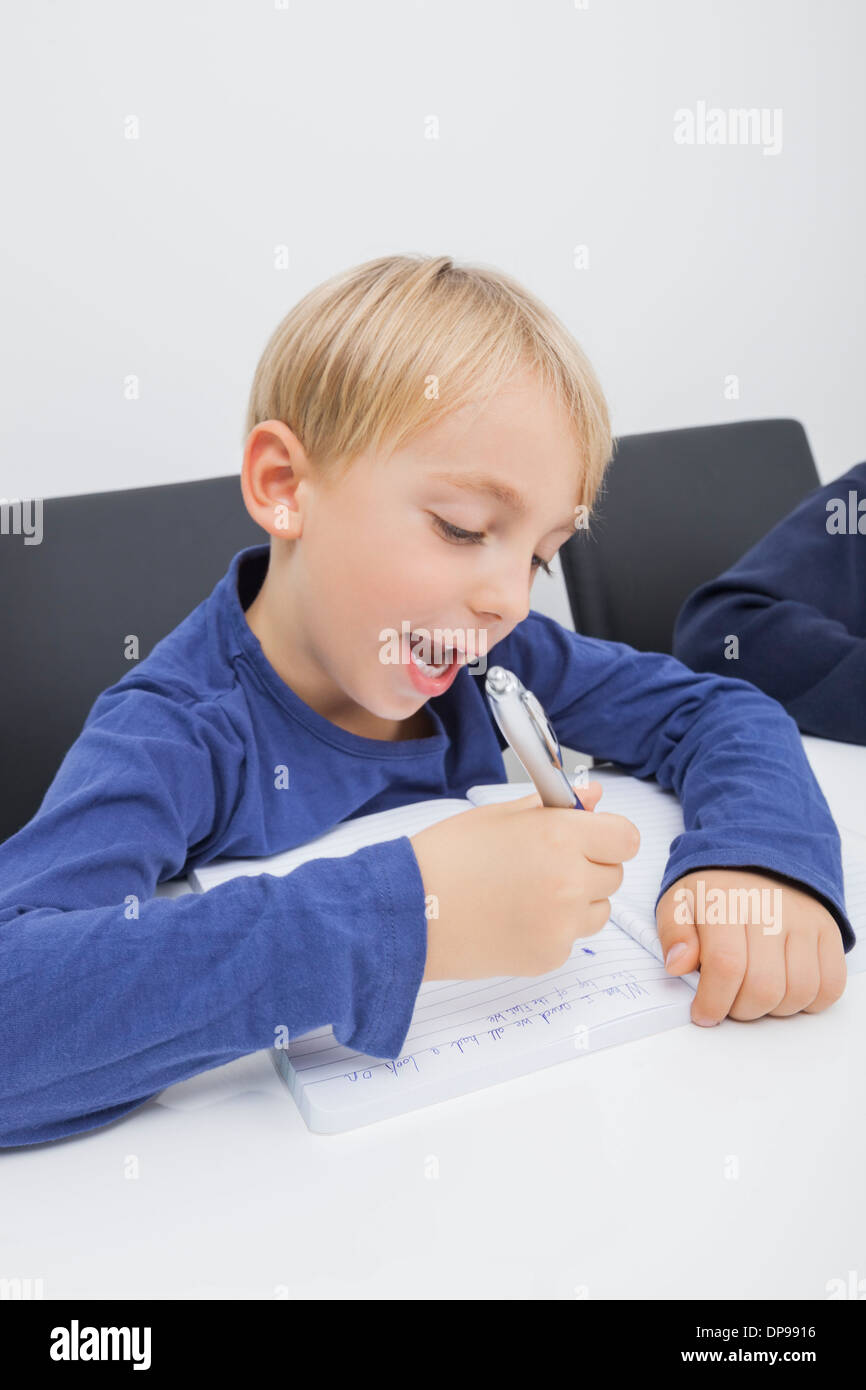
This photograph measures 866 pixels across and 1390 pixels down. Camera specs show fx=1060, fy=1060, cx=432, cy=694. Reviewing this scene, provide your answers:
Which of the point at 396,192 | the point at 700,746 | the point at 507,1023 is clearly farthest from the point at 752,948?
the point at 396,192

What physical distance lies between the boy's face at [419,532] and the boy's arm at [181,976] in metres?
0.20

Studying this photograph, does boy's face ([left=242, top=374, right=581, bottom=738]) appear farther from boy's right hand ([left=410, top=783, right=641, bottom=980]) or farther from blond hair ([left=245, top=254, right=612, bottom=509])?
boy's right hand ([left=410, top=783, right=641, bottom=980])

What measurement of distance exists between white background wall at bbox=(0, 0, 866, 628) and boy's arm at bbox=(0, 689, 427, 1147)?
1.07m

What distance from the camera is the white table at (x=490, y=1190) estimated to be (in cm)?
40

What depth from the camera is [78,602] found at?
1044 mm

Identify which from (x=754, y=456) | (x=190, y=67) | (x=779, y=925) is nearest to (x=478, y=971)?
(x=779, y=925)

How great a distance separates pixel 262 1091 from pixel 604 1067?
0.17 m

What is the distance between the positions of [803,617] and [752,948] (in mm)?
636

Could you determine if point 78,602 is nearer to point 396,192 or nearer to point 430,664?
point 430,664

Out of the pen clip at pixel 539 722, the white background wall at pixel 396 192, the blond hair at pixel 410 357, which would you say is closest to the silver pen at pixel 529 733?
the pen clip at pixel 539 722

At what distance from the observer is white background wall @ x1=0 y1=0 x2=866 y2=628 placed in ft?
4.50

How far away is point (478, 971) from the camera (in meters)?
0.54

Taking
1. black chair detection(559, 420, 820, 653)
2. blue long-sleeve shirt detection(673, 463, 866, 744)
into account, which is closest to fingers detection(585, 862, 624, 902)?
blue long-sleeve shirt detection(673, 463, 866, 744)
